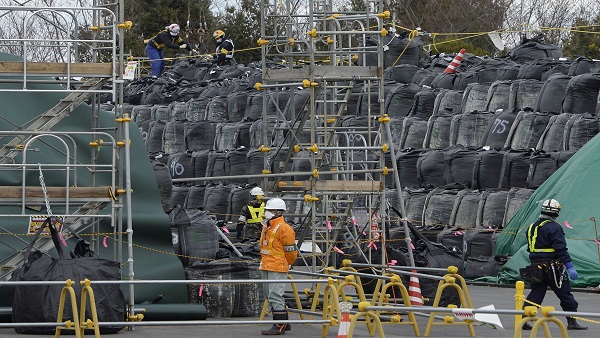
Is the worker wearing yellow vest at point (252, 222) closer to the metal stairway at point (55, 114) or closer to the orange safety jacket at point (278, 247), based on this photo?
the metal stairway at point (55, 114)

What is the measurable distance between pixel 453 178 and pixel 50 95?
31.6ft

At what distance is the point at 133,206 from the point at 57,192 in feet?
7.77

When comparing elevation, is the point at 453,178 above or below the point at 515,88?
below

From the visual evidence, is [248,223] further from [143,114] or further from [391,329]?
[143,114]

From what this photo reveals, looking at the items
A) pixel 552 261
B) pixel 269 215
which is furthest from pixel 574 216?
pixel 269 215

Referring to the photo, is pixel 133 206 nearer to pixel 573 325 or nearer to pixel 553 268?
pixel 553 268

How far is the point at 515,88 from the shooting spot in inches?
1049

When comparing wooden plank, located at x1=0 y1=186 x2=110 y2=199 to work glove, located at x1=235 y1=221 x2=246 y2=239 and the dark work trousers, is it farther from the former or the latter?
work glove, located at x1=235 y1=221 x2=246 y2=239

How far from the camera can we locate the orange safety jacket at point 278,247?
15039 mm

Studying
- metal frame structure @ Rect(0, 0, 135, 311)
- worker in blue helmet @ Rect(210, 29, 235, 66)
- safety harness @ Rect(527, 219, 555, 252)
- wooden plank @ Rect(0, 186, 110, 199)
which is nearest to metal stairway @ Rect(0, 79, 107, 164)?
metal frame structure @ Rect(0, 0, 135, 311)

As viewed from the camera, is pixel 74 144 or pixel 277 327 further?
pixel 74 144

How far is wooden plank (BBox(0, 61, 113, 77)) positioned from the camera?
15.6 meters

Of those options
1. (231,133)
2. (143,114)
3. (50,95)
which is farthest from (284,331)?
(143,114)

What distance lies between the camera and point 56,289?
14.8m
